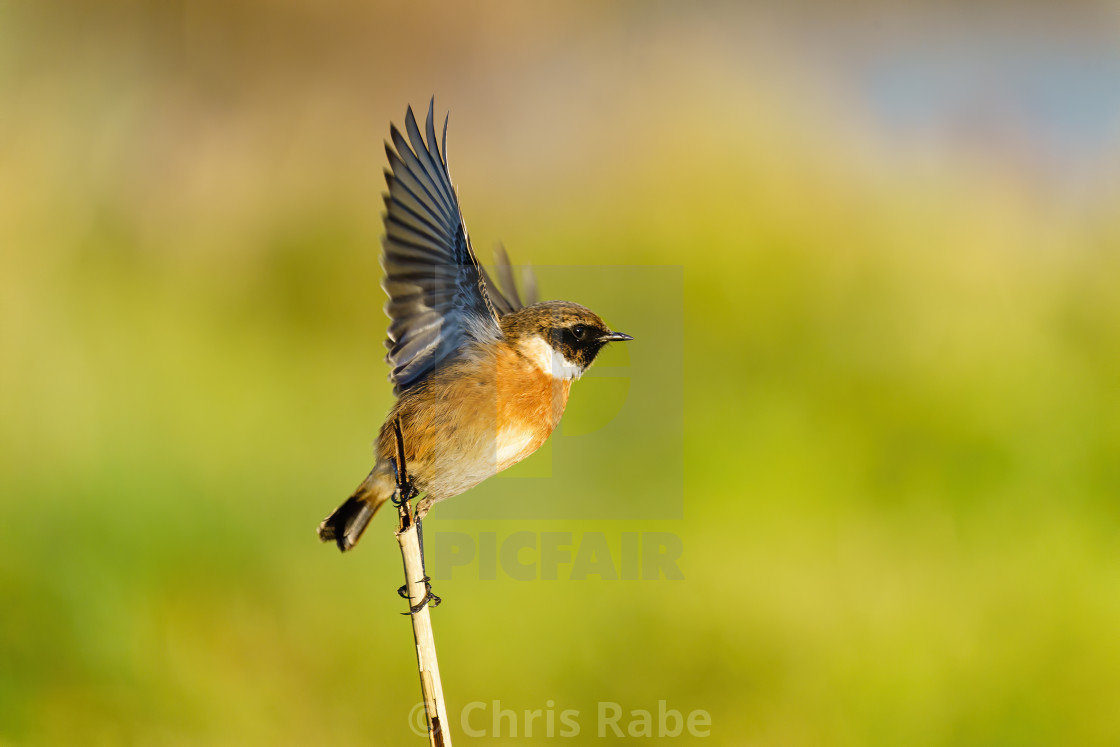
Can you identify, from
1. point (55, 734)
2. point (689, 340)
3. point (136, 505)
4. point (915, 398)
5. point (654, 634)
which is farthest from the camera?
point (689, 340)

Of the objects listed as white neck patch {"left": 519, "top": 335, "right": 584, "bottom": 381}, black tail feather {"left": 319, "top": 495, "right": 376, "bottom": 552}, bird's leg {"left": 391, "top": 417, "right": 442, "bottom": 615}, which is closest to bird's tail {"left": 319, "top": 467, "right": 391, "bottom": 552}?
black tail feather {"left": 319, "top": 495, "right": 376, "bottom": 552}

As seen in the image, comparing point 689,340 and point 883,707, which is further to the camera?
point 689,340

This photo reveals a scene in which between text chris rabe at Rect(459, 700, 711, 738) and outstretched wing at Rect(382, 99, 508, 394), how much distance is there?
1545mm

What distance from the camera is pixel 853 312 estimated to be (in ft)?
16.5

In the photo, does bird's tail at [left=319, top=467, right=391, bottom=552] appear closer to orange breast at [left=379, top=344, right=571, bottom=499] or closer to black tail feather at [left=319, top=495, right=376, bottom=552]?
black tail feather at [left=319, top=495, right=376, bottom=552]

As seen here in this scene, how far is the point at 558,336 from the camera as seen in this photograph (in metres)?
2.51

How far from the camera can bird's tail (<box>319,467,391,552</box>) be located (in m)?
2.59

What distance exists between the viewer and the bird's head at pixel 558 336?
2.50m

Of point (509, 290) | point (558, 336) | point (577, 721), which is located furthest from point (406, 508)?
point (577, 721)

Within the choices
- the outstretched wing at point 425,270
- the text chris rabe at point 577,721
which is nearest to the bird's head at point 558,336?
the outstretched wing at point 425,270

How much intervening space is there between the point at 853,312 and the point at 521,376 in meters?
3.24

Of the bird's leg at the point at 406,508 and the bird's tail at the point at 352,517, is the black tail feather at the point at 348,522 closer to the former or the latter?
the bird's tail at the point at 352,517

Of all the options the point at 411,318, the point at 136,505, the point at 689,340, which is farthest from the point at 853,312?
the point at 136,505

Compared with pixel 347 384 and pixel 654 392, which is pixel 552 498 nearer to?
pixel 654 392
